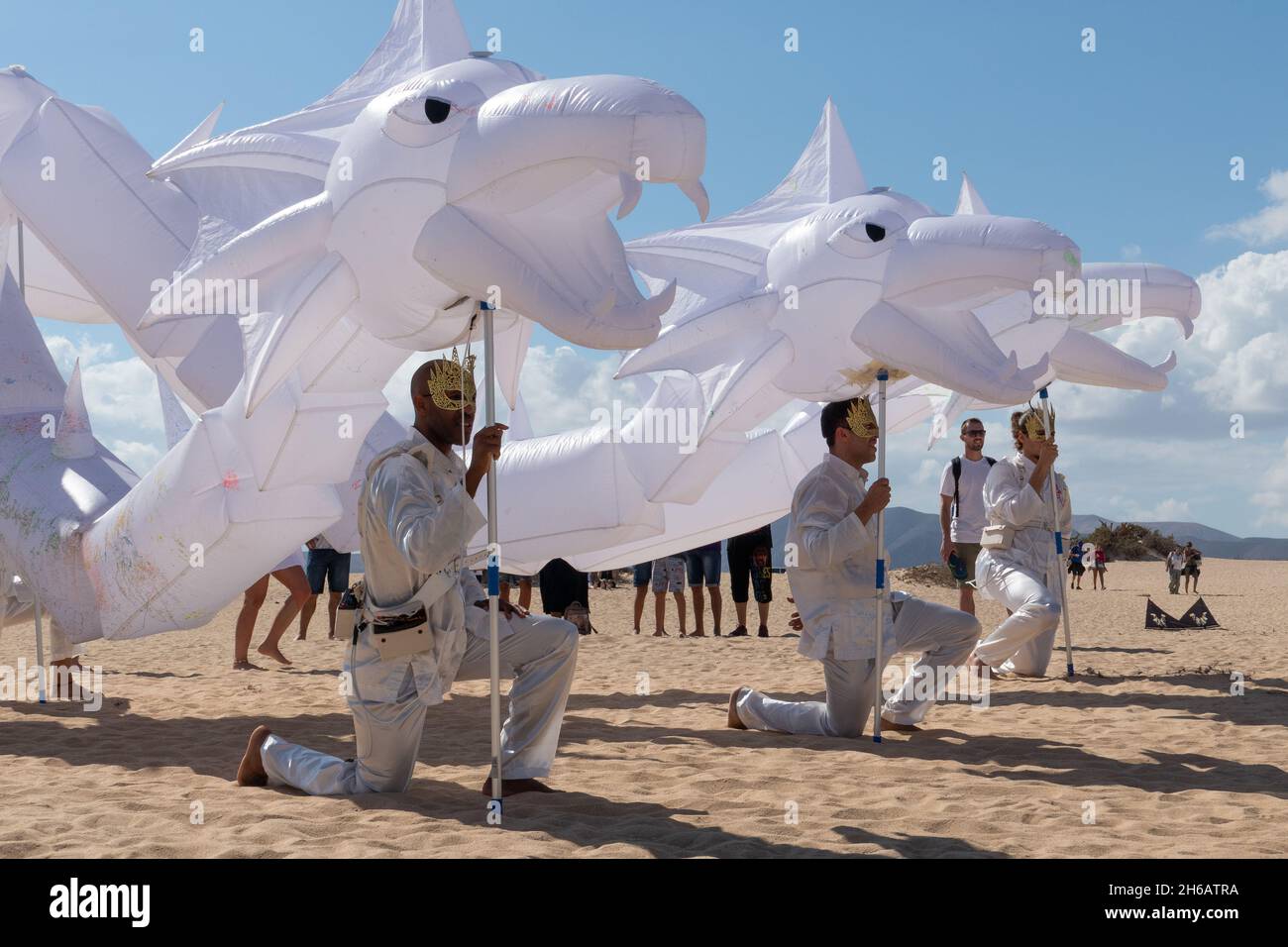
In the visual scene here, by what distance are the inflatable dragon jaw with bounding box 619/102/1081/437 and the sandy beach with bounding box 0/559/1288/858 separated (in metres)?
1.98

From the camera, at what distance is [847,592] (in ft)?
19.8

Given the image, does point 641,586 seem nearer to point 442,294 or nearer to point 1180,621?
point 1180,621

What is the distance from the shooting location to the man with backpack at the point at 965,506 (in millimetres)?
9852

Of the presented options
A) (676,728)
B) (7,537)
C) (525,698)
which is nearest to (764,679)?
(676,728)

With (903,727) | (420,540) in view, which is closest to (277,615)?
(903,727)

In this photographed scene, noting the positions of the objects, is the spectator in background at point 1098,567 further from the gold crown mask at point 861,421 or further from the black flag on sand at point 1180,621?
the gold crown mask at point 861,421

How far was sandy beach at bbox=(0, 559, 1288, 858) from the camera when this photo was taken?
4129 millimetres

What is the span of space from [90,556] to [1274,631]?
12.0 metres

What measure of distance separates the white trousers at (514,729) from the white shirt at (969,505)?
5735 mm

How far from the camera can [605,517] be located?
8.78 meters

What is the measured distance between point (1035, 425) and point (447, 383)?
5353 mm

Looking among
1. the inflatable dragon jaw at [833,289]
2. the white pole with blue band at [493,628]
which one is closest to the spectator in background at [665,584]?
the inflatable dragon jaw at [833,289]
